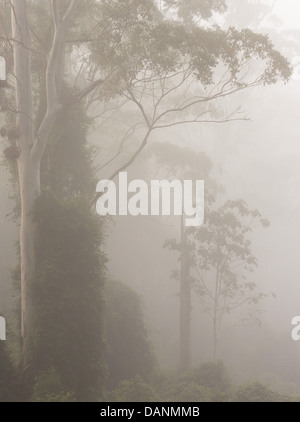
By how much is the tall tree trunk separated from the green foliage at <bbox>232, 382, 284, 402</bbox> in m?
6.60

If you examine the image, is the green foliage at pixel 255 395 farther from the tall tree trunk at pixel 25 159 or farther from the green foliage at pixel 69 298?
the tall tree trunk at pixel 25 159

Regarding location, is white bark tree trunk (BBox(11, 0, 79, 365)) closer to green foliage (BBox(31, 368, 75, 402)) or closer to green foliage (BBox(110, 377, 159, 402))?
green foliage (BBox(31, 368, 75, 402))

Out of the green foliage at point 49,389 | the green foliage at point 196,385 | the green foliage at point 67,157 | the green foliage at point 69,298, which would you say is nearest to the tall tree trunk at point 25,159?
the green foliage at point 69,298

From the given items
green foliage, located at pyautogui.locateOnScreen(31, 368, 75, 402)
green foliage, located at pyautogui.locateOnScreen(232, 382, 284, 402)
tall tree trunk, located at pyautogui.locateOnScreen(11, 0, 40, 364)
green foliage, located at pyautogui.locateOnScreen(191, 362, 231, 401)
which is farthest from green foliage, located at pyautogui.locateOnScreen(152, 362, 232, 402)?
tall tree trunk, located at pyautogui.locateOnScreen(11, 0, 40, 364)

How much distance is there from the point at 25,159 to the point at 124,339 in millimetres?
7475

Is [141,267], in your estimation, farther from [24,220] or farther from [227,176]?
[227,176]

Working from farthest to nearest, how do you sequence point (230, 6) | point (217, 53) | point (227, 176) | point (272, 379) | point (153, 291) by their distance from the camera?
point (227, 176)
point (230, 6)
point (153, 291)
point (272, 379)
point (217, 53)

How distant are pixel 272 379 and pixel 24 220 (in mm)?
18525

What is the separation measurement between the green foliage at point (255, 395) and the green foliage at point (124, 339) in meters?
3.48

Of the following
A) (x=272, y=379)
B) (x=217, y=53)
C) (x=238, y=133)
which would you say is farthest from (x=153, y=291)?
(x=238, y=133)

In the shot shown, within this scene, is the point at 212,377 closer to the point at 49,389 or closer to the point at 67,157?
the point at 49,389

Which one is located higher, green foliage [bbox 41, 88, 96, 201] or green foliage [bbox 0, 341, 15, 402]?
green foliage [bbox 41, 88, 96, 201]

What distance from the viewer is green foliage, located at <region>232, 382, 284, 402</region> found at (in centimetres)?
1271
